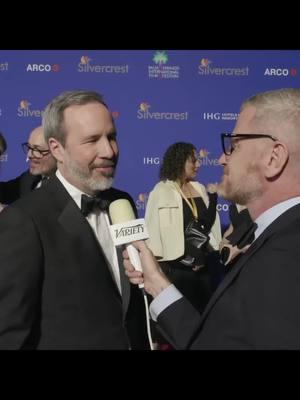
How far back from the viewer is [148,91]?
6.18 metres

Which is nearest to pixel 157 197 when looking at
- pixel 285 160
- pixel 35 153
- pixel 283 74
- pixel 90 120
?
pixel 35 153

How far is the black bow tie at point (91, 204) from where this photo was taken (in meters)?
1.96

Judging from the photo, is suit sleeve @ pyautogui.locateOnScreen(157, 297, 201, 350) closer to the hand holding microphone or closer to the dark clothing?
the hand holding microphone

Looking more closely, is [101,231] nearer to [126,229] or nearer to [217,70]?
[126,229]

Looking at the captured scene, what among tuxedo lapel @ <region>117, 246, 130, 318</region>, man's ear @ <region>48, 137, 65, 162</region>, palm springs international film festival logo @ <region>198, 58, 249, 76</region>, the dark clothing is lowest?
the dark clothing

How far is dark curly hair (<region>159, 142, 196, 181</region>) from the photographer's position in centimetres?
513

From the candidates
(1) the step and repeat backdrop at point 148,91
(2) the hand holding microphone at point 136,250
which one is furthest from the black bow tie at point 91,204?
(1) the step and repeat backdrop at point 148,91

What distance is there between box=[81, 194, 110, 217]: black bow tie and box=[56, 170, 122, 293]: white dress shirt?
3 centimetres

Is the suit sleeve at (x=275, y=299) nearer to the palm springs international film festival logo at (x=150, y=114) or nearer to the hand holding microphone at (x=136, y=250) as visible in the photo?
the hand holding microphone at (x=136, y=250)

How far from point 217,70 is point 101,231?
4617 mm

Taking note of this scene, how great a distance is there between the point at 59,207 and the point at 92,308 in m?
0.37

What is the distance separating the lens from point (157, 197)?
5.00 m

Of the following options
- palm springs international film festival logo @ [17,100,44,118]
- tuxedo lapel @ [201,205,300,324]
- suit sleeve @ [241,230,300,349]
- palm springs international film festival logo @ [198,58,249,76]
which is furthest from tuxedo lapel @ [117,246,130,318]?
palm springs international film festival logo @ [198,58,249,76]

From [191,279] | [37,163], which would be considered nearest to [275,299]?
[37,163]
